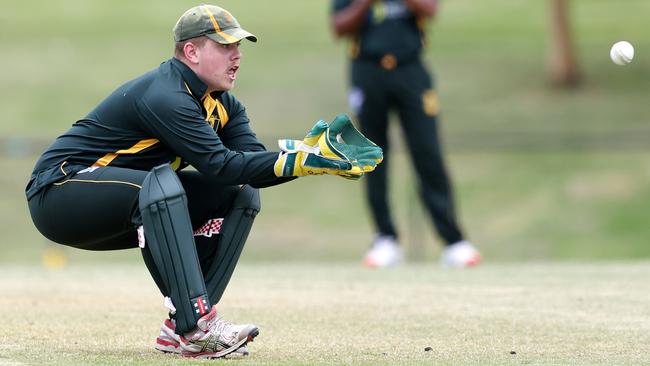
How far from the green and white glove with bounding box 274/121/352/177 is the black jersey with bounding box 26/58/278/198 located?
63 millimetres

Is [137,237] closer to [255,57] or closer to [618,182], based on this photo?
[618,182]

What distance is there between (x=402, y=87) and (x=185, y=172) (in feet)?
16.2

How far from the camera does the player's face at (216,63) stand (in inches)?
231

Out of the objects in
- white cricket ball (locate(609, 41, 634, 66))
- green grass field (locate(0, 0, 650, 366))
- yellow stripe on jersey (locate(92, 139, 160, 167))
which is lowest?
green grass field (locate(0, 0, 650, 366))

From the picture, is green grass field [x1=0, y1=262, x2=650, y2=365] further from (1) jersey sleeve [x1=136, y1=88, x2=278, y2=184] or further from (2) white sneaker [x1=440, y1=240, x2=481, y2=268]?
(1) jersey sleeve [x1=136, y1=88, x2=278, y2=184]

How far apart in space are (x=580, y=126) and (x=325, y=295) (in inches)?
633

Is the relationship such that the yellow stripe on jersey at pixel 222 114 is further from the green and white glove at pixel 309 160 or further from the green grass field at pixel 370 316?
the green grass field at pixel 370 316

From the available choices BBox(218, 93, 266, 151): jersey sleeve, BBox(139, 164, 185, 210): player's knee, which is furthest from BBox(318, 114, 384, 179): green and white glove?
BBox(218, 93, 266, 151): jersey sleeve

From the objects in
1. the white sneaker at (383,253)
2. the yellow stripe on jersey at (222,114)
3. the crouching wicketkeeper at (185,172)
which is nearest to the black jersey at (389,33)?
the white sneaker at (383,253)

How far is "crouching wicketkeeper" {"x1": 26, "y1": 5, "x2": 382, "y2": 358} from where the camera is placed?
217 inches

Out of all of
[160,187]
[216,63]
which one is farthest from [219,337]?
[216,63]

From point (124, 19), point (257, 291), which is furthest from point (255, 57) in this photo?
point (257, 291)

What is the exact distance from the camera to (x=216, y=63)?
19.2ft

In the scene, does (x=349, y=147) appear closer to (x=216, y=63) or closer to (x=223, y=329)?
(x=216, y=63)
